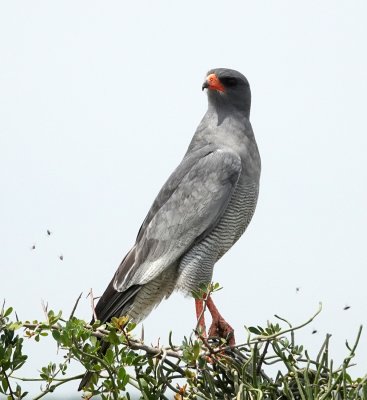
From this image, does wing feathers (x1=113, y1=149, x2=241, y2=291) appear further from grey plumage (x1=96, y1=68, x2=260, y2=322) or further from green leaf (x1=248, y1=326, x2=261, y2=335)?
green leaf (x1=248, y1=326, x2=261, y2=335)

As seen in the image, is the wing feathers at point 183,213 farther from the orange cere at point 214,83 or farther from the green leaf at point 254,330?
the green leaf at point 254,330

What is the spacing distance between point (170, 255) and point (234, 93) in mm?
1328

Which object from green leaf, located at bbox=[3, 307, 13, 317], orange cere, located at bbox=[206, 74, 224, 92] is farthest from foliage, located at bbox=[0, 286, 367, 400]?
orange cere, located at bbox=[206, 74, 224, 92]

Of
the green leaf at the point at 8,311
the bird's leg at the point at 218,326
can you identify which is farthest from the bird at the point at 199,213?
the green leaf at the point at 8,311

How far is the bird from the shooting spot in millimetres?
5566

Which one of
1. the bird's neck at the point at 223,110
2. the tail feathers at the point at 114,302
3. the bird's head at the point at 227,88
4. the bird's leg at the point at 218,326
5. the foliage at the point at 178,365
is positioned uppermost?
the bird's head at the point at 227,88

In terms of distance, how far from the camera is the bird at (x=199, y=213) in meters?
5.57

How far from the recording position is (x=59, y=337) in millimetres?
2896

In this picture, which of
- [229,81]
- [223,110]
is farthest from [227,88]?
[223,110]

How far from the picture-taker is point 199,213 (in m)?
5.76

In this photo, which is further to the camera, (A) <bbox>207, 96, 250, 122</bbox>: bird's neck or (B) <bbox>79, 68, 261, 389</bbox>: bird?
(A) <bbox>207, 96, 250, 122</bbox>: bird's neck

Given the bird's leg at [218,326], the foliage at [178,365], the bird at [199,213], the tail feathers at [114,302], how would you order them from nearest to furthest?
the foliage at [178,365] → the bird's leg at [218,326] → the tail feathers at [114,302] → the bird at [199,213]

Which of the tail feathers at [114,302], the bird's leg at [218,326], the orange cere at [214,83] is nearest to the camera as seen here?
the bird's leg at [218,326]

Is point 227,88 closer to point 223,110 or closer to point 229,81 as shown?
point 229,81
